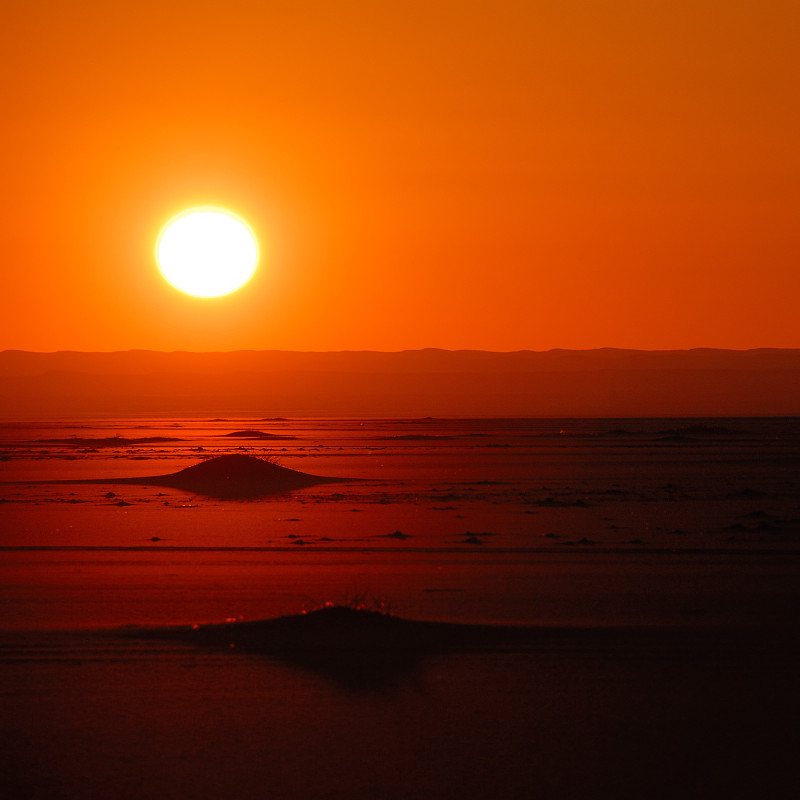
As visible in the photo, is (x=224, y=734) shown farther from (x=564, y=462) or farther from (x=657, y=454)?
(x=657, y=454)

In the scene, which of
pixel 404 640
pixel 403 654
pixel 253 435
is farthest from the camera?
pixel 253 435

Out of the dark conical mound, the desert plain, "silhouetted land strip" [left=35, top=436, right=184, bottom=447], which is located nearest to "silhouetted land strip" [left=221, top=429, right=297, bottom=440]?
"silhouetted land strip" [left=35, top=436, right=184, bottom=447]

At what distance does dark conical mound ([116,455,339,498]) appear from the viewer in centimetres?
2759

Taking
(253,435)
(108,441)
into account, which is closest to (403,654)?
(108,441)

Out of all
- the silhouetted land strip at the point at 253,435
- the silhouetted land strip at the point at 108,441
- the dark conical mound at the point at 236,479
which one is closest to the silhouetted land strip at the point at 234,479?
the dark conical mound at the point at 236,479

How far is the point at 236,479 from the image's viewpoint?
2861 cm

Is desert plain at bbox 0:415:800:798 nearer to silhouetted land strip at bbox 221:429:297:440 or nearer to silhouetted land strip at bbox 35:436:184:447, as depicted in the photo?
silhouetted land strip at bbox 35:436:184:447

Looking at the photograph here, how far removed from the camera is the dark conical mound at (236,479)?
27.6 metres

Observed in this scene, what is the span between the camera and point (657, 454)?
45.4 meters

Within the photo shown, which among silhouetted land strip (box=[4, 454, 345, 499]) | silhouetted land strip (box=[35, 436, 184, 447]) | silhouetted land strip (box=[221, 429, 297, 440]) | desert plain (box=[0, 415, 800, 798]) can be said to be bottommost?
desert plain (box=[0, 415, 800, 798])

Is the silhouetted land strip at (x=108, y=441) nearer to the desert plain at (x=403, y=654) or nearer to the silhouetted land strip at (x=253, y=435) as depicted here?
the silhouetted land strip at (x=253, y=435)

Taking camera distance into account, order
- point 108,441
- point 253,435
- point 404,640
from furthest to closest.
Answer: point 253,435 → point 108,441 → point 404,640

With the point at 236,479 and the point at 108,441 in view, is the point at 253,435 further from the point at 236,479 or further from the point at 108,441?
the point at 236,479

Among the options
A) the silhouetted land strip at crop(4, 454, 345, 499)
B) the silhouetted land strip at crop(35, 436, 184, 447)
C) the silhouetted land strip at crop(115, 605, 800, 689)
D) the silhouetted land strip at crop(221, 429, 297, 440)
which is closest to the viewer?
the silhouetted land strip at crop(115, 605, 800, 689)
